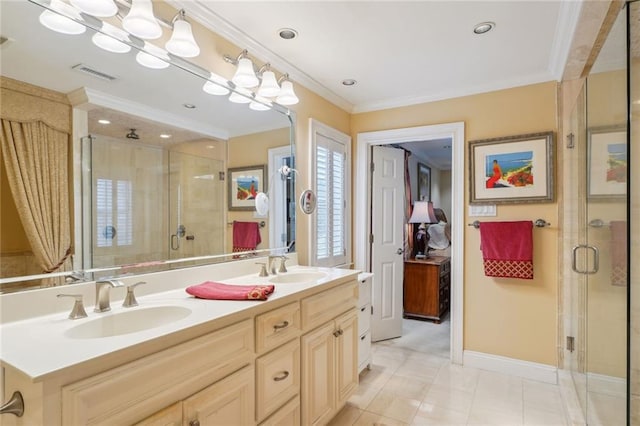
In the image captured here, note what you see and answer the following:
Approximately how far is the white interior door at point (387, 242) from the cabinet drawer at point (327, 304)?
4.19 feet

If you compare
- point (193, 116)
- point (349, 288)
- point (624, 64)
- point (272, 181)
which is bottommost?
point (349, 288)

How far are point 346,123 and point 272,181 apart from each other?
4.43 ft

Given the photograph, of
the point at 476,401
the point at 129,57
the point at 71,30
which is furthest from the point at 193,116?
the point at 476,401

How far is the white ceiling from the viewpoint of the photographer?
1837mm

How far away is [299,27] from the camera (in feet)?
6.65

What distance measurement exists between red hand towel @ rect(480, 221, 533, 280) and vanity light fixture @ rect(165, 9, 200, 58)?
8.03ft

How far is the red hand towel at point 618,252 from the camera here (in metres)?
1.55

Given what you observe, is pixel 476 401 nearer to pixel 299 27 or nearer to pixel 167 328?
pixel 167 328

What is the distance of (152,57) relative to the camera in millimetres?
1636

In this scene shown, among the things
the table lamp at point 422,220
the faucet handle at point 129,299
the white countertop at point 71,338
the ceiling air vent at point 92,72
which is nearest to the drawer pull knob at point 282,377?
the white countertop at point 71,338

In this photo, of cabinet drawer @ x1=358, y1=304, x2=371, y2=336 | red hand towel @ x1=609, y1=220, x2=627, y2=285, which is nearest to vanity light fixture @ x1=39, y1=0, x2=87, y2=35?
cabinet drawer @ x1=358, y1=304, x2=371, y2=336

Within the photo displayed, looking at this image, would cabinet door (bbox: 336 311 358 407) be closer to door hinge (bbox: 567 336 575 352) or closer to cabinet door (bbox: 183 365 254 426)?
cabinet door (bbox: 183 365 254 426)

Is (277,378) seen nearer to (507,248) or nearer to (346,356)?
(346,356)

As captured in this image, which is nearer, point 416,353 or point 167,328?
point 167,328
